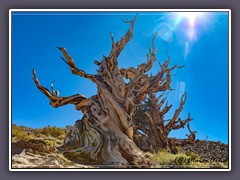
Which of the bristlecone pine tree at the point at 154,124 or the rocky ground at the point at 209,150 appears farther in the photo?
the bristlecone pine tree at the point at 154,124

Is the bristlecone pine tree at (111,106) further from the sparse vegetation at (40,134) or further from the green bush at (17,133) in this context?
the green bush at (17,133)

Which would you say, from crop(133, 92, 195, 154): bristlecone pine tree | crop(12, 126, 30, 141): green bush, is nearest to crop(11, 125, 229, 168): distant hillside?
crop(12, 126, 30, 141): green bush

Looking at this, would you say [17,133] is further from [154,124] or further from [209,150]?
[209,150]

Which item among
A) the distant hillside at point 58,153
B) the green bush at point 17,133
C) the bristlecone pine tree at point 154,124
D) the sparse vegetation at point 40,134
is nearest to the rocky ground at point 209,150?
the distant hillside at point 58,153

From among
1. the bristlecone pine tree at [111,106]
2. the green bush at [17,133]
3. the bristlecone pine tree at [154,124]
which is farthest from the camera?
the bristlecone pine tree at [154,124]

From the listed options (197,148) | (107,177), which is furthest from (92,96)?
(197,148)

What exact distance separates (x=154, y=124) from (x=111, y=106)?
63cm

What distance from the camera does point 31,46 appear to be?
5422 millimetres

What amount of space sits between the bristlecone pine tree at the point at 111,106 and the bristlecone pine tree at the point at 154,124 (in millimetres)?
95

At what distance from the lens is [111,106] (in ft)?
19.5

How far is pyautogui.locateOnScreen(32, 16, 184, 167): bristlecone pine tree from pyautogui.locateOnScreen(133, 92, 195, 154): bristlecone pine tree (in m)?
0.09

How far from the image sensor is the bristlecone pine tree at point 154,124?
18.6 ft

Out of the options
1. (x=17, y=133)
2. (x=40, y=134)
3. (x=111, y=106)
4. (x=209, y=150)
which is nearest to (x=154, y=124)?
(x=111, y=106)
